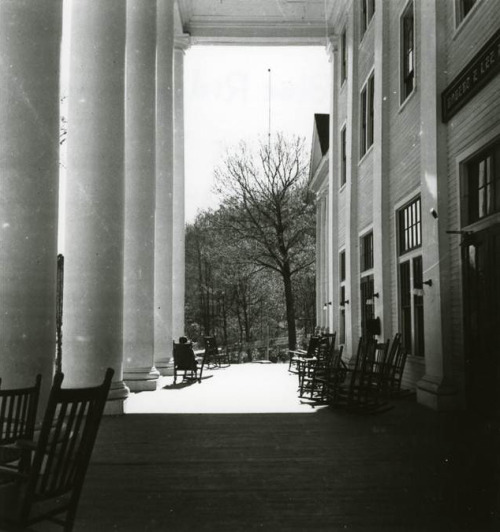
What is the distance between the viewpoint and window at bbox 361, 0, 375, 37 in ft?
63.3

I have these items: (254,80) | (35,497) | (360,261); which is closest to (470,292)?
(35,497)

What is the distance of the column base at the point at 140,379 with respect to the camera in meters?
14.9

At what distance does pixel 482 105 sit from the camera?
9836mm

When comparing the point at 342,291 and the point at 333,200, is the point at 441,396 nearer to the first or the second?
the point at 342,291

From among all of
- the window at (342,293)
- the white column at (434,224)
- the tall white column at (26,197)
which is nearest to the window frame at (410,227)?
the white column at (434,224)

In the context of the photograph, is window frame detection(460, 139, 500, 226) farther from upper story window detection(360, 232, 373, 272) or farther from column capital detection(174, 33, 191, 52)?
column capital detection(174, 33, 191, 52)

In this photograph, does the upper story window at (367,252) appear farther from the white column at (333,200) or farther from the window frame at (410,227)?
the white column at (333,200)

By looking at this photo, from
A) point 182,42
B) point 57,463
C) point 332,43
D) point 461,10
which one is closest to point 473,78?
point 461,10

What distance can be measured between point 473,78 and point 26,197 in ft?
22.1

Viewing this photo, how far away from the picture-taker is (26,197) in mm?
7480

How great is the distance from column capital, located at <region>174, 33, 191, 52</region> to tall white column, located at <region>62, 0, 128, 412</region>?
15.1 metres

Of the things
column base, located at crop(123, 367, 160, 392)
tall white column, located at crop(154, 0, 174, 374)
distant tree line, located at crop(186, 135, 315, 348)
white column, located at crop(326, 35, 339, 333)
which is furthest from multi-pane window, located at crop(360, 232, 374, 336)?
distant tree line, located at crop(186, 135, 315, 348)

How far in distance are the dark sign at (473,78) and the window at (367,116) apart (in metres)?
7.54

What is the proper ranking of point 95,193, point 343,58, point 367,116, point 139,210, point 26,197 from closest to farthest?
1. point 26,197
2. point 95,193
3. point 139,210
4. point 367,116
5. point 343,58
